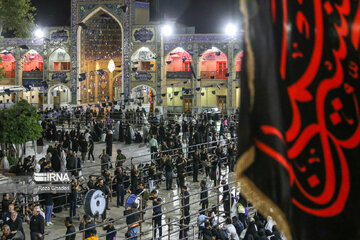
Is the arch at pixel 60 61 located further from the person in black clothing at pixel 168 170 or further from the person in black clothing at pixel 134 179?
the person in black clothing at pixel 134 179

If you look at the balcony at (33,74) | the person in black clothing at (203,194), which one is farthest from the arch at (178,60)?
the person in black clothing at (203,194)

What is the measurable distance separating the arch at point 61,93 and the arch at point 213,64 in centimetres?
1207

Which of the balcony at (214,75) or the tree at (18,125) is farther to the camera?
the balcony at (214,75)

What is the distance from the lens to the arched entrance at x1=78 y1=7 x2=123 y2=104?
4131 centimetres

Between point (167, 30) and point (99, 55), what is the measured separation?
24.8 ft

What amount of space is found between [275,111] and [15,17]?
71.3 feet

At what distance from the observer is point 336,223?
1758 millimetres

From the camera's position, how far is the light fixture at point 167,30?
127 feet

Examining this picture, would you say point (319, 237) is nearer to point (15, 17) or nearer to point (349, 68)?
point (349, 68)

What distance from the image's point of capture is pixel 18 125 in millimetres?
17469

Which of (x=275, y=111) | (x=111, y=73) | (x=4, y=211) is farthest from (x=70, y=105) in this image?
(x=275, y=111)

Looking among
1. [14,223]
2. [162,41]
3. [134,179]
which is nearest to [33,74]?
[162,41]

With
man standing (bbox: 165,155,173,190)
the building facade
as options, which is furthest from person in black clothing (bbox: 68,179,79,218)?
the building facade

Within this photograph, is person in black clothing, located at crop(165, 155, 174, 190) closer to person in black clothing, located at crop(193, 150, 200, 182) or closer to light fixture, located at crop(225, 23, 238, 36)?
person in black clothing, located at crop(193, 150, 200, 182)
